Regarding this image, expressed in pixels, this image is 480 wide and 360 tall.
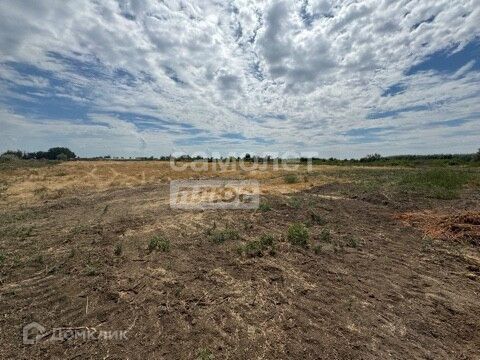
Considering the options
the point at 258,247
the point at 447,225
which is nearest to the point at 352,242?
the point at 258,247

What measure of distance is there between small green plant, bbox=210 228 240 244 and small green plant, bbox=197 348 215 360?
325cm

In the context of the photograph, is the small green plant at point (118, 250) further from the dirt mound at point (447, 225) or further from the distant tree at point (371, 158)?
the distant tree at point (371, 158)

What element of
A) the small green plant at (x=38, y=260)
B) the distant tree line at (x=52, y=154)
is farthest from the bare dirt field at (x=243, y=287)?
the distant tree line at (x=52, y=154)

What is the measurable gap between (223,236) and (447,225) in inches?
218

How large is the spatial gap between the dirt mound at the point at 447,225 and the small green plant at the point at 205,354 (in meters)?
6.22

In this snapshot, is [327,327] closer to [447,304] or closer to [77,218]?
[447,304]

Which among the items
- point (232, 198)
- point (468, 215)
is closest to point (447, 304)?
point (468, 215)

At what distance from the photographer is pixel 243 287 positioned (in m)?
4.30

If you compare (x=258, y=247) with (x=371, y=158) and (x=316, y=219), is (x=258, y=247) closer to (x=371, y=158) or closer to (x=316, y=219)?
(x=316, y=219)

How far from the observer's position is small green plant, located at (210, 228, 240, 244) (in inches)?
249

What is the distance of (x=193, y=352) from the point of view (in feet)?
9.96

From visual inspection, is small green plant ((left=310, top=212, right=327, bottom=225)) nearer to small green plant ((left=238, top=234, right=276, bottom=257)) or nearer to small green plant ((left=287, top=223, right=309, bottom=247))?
small green plant ((left=287, top=223, right=309, bottom=247))

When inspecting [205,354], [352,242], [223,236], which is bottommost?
[205,354]

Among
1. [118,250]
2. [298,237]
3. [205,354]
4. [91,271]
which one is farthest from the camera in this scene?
[298,237]
